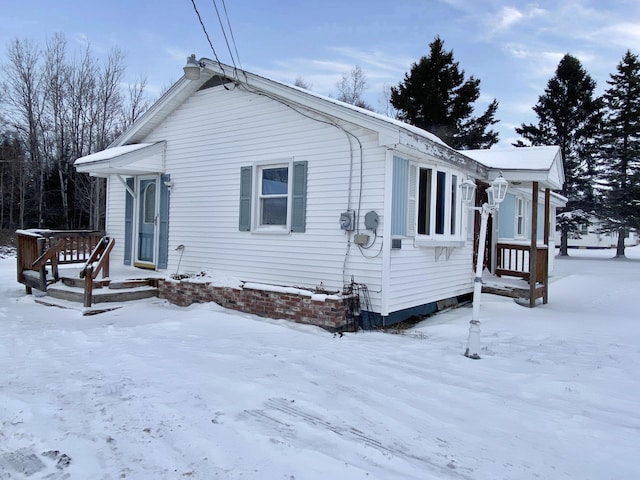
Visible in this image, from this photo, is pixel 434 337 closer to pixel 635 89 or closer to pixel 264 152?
pixel 264 152

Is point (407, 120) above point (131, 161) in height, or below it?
above

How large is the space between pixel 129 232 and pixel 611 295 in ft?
39.6

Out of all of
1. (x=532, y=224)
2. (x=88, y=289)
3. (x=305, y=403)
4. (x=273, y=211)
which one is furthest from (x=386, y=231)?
(x=88, y=289)

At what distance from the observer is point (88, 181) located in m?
26.9

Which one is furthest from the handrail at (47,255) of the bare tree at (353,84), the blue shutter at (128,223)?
the bare tree at (353,84)

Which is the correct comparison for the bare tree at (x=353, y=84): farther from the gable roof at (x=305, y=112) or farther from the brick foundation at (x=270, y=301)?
the brick foundation at (x=270, y=301)

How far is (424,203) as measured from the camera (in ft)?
24.9

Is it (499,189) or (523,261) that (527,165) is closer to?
(523,261)

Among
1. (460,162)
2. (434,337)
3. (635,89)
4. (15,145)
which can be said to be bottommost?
(434,337)

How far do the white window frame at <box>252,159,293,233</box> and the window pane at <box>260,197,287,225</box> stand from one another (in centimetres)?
5

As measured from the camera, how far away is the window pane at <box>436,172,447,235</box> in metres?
7.77

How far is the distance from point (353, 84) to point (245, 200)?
98.2 feet

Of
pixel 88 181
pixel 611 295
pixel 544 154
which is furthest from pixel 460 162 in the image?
pixel 88 181

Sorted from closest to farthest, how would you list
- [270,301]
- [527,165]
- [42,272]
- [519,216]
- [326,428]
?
[326,428]
[270,301]
[42,272]
[527,165]
[519,216]
